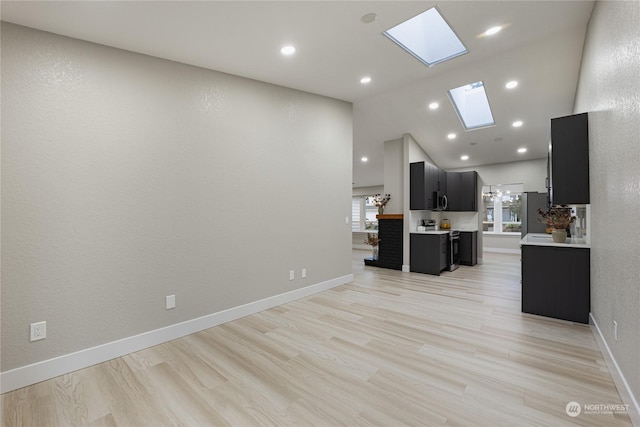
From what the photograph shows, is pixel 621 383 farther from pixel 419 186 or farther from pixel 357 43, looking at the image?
pixel 419 186

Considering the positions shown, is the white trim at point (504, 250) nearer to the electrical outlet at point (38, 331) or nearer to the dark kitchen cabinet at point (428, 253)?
the dark kitchen cabinet at point (428, 253)

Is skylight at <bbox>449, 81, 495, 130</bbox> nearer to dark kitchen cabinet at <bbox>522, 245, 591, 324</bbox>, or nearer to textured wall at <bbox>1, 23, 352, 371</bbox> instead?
dark kitchen cabinet at <bbox>522, 245, 591, 324</bbox>

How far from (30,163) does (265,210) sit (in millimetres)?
2087

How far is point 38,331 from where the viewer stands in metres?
2.12

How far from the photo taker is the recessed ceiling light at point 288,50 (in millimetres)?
2893

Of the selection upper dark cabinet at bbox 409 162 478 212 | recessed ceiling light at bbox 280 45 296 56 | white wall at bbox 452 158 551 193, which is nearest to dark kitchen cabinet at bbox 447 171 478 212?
upper dark cabinet at bbox 409 162 478 212

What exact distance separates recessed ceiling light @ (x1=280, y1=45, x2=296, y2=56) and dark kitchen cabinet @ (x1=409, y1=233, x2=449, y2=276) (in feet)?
13.4

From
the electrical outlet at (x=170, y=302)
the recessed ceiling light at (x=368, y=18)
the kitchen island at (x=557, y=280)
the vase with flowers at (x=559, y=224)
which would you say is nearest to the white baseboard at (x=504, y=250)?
the vase with flowers at (x=559, y=224)

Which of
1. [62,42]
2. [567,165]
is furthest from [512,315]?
[62,42]

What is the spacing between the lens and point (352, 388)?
1910 millimetres

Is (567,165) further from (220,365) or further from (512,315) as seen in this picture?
(220,365)

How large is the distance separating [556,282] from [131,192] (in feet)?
14.6

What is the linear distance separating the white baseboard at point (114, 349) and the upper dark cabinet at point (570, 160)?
133 inches

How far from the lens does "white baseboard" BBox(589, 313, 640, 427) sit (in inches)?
59.5
